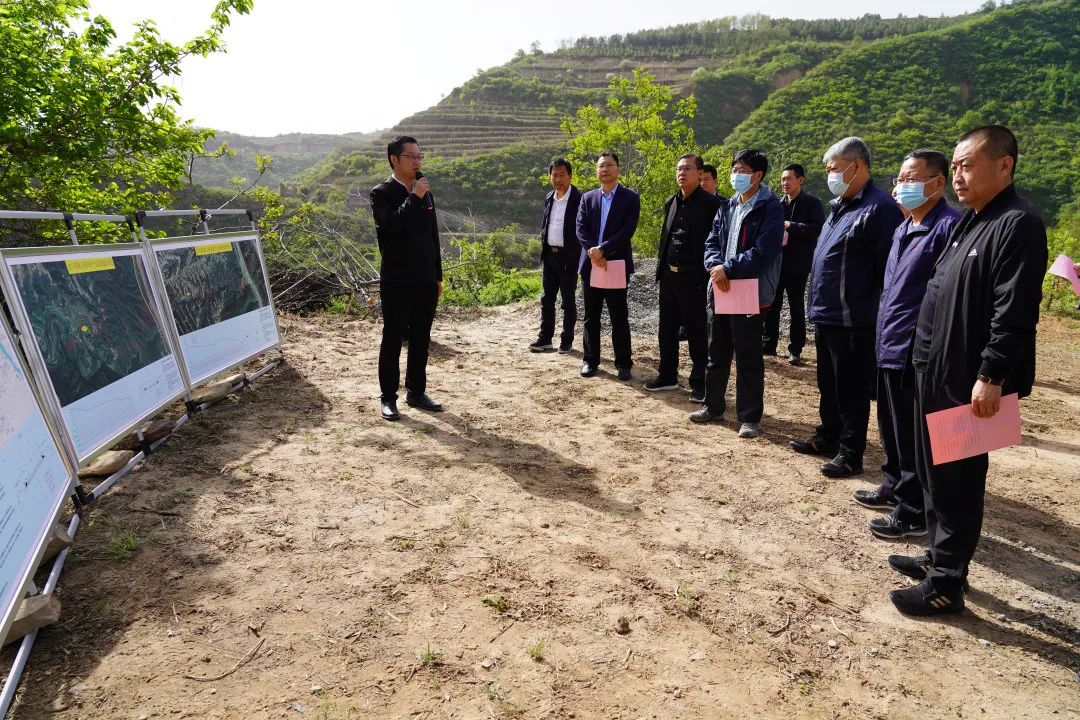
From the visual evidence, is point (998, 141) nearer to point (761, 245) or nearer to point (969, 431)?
point (969, 431)

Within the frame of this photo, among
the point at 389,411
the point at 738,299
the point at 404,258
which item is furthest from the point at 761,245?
the point at 389,411

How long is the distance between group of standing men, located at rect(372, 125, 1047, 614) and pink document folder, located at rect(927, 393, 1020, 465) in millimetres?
45

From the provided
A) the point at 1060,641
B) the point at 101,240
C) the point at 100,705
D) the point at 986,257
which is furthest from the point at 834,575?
the point at 101,240

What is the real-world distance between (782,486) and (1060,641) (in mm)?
1437

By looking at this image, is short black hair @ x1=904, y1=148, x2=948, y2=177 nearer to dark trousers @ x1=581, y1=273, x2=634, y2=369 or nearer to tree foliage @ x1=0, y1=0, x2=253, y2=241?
dark trousers @ x1=581, y1=273, x2=634, y2=369

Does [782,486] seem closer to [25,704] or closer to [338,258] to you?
[25,704]

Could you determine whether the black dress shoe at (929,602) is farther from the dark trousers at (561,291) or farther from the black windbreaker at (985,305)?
the dark trousers at (561,291)

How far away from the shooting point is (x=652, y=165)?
12.5 metres

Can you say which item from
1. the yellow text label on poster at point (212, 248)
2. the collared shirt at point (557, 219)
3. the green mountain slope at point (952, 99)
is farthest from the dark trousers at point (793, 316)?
the green mountain slope at point (952, 99)

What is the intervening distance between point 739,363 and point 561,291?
111 inches

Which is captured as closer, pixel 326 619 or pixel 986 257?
pixel 986 257

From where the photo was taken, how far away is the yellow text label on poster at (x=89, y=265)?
10.7 ft

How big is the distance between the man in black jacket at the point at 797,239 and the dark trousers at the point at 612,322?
1506mm

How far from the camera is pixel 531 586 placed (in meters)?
2.52
